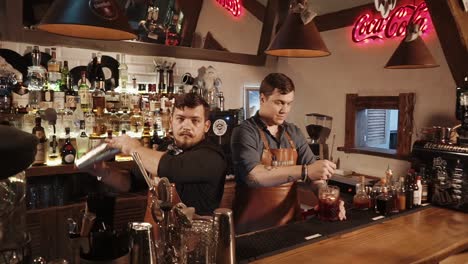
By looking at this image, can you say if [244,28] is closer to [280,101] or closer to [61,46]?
[61,46]

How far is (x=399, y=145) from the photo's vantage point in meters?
4.04

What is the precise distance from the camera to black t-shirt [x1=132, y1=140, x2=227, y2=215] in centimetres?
175

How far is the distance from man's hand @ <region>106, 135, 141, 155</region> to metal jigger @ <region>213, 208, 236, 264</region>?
514 mm

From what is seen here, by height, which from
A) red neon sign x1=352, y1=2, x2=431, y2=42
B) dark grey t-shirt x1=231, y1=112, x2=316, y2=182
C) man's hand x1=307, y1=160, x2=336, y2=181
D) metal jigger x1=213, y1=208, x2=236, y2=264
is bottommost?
metal jigger x1=213, y1=208, x2=236, y2=264

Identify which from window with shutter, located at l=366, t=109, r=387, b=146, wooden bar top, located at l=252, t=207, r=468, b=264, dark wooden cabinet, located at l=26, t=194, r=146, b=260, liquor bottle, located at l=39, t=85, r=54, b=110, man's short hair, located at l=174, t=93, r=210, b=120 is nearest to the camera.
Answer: wooden bar top, located at l=252, t=207, r=468, b=264

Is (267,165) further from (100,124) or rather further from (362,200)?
(100,124)

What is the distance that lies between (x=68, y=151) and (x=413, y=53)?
3114 mm

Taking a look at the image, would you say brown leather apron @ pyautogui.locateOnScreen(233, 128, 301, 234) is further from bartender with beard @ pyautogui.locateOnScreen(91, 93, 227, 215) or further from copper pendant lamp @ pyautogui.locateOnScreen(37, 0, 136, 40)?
copper pendant lamp @ pyautogui.locateOnScreen(37, 0, 136, 40)

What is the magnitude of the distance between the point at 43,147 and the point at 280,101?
240 centimetres

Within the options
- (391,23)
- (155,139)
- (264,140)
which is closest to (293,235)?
(264,140)

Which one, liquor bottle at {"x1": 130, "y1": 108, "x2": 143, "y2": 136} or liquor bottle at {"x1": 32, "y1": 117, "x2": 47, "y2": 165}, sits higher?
liquor bottle at {"x1": 130, "y1": 108, "x2": 143, "y2": 136}

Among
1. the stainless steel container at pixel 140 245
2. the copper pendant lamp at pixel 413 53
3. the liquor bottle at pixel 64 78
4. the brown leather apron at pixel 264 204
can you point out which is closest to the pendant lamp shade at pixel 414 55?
the copper pendant lamp at pixel 413 53

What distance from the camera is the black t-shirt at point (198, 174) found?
1753 millimetres

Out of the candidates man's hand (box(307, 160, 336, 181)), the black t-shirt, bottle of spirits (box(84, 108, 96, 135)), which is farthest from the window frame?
bottle of spirits (box(84, 108, 96, 135))
